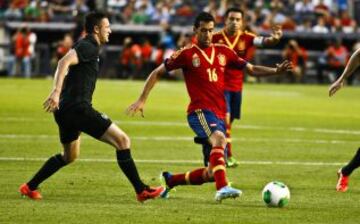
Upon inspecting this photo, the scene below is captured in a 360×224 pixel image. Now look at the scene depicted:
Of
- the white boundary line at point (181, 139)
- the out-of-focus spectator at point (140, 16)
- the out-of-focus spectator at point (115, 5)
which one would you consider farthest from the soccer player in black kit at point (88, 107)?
the out-of-focus spectator at point (115, 5)

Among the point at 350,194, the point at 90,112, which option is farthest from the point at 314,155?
the point at 90,112

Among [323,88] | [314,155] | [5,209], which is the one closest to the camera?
[5,209]

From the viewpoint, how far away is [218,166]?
1380cm

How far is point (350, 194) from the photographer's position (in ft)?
50.2

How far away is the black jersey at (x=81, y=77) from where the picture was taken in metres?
13.9

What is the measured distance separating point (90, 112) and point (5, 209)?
5.33ft

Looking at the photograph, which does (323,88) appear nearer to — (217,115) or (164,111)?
(164,111)

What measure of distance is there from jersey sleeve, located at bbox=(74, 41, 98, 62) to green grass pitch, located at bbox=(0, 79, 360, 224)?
175 centimetres

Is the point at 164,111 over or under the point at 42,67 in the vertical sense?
over

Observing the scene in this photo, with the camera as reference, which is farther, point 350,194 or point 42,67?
point 42,67

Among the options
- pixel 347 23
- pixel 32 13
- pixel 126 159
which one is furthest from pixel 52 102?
pixel 347 23

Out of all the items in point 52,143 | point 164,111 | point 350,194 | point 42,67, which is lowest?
point 42,67

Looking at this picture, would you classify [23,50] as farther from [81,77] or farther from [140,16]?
[81,77]

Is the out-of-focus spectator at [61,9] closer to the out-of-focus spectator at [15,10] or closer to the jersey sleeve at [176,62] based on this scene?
the out-of-focus spectator at [15,10]
